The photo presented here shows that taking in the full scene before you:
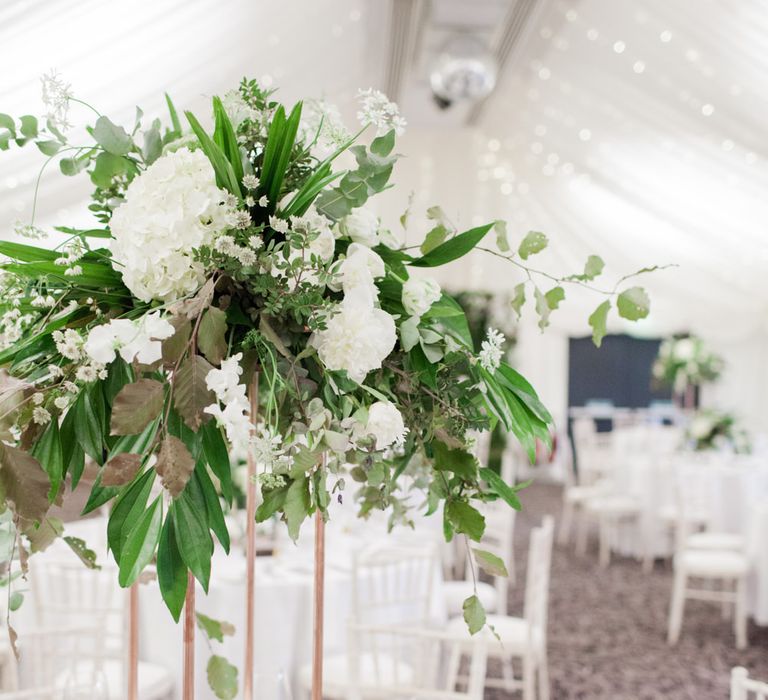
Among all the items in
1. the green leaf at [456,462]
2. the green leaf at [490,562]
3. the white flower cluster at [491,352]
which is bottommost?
the green leaf at [490,562]

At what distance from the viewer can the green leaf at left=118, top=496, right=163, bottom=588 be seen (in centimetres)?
90

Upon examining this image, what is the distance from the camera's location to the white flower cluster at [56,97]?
3.39ft

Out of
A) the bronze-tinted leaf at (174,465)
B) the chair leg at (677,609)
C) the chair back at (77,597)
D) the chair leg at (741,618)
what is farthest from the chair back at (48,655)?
the chair leg at (741,618)

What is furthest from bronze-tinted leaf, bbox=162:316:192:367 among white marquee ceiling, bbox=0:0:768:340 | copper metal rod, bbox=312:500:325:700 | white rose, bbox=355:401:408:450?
white marquee ceiling, bbox=0:0:768:340

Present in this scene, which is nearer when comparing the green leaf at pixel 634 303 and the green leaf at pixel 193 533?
the green leaf at pixel 193 533

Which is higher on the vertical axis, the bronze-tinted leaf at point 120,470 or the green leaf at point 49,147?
the green leaf at point 49,147

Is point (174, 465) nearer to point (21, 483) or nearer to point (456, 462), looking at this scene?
point (21, 483)

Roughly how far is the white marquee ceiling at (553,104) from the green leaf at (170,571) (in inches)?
106

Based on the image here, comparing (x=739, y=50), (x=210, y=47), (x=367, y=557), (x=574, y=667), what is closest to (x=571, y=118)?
(x=739, y=50)

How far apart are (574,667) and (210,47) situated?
390 cm

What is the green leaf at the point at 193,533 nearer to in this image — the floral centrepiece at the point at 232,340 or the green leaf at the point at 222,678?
the floral centrepiece at the point at 232,340

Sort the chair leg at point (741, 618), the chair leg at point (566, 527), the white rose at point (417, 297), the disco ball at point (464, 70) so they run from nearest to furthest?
the white rose at point (417, 297) < the chair leg at point (741, 618) < the disco ball at point (464, 70) < the chair leg at point (566, 527)

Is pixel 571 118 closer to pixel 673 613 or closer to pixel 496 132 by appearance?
pixel 496 132

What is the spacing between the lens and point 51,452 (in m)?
1.01
